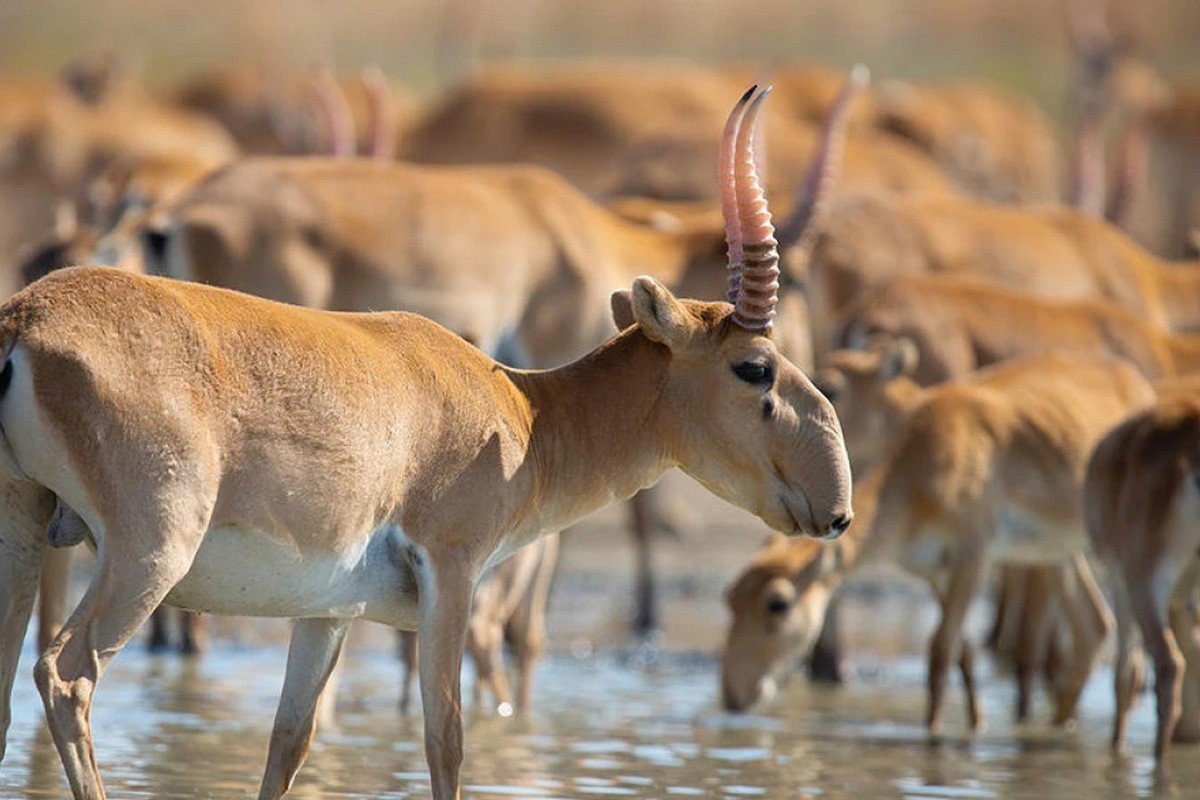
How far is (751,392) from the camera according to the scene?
7.96 m

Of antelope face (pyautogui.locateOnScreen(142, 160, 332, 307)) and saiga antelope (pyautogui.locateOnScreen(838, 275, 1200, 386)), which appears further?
saiga antelope (pyautogui.locateOnScreen(838, 275, 1200, 386))

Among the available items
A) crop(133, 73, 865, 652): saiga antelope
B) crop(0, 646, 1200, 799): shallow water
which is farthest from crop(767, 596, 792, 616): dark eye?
crop(133, 73, 865, 652): saiga antelope

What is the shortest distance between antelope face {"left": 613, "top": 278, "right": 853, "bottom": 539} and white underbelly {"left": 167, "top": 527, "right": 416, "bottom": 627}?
108 cm

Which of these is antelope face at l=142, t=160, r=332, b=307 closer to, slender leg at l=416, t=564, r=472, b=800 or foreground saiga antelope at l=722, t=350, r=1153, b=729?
foreground saiga antelope at l=722, t=350, r=1153, b=729

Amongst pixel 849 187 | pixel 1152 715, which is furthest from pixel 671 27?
pixel 1152 715

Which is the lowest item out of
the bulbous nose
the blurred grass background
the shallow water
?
the shallow water

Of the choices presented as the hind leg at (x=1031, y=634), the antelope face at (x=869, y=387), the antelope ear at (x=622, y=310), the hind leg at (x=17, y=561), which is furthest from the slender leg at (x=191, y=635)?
the hind leg at (x=17, y=561)

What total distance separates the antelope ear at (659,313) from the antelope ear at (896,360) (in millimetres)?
5859

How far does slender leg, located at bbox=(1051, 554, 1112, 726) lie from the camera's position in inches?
493

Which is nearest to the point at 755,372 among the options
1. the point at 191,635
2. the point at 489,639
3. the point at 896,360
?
the point at 489,639

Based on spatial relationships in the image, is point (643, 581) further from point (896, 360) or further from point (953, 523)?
point (953, 523)

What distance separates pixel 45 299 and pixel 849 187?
1367 cm

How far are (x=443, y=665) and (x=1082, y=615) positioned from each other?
611 centimetres

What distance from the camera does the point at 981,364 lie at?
14844 millimetres
